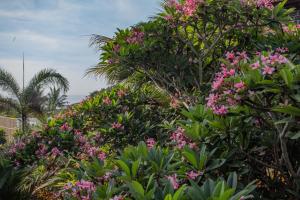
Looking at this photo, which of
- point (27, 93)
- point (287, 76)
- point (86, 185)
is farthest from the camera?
point (27, 93)

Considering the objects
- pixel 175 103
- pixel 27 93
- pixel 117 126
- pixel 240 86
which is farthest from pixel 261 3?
pixel 27 93

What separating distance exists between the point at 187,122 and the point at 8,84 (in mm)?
15923

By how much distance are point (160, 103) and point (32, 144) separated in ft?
6.92

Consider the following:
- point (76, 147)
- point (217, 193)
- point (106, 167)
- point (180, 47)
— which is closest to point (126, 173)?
point (106, 167)

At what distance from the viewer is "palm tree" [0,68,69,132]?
17.4m

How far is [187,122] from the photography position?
8.95ft

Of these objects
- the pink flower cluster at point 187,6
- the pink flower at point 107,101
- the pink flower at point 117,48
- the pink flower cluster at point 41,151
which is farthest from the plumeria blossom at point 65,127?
the pink flower cluster at point 187,6

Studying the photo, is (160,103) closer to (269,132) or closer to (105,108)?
(105,108)

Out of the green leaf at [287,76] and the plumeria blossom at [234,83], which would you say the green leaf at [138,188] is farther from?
the green leaf at [287,76]

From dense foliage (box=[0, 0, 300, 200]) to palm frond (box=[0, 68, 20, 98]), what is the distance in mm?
10904

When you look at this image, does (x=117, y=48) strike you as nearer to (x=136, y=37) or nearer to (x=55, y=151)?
(x=136, y=37)

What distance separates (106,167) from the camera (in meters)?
2.59

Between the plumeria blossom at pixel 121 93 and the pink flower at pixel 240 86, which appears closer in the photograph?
the pink flower at pixel 240 86

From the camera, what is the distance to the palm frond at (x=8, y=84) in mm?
17375
